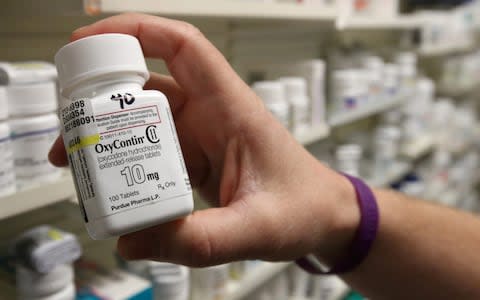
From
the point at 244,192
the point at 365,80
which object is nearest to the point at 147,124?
the point at 244,192

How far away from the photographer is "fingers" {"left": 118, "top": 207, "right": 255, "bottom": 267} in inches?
14.5

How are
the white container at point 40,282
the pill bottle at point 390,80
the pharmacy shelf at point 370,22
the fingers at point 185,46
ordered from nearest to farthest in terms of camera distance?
the fingers at point 185,46, the white container at point 40,282, the pharmacy shelf at point 370,22, the pill bottle at point 390,80

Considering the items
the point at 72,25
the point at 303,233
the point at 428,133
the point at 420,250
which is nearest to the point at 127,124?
the point at 303,233

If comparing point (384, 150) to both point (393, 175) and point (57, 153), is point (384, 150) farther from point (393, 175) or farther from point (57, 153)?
point (57, 153)

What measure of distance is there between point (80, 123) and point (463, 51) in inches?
91.2

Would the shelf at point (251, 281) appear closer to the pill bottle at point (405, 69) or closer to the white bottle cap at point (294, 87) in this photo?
the white bottle cap at point (294, 87)

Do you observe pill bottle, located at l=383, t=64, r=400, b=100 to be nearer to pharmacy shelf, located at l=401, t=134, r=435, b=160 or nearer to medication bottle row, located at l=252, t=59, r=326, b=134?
pharmacy shelf, located at l=401, t=134, r=435, b=160

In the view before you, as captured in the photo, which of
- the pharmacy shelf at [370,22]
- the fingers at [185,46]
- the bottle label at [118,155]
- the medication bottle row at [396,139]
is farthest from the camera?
the medication bottle row at [396,139]

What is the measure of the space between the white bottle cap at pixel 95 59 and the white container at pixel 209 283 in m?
0.52

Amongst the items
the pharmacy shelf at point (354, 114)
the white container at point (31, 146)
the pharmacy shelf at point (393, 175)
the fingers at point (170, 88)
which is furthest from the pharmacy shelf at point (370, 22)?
the white container at point (31, 146)

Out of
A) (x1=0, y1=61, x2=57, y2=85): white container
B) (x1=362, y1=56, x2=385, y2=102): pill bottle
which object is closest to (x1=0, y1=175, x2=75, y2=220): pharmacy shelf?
(x1=0, y1=61, x2=57, y2=85): white container

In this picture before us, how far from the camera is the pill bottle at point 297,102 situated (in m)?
0.95

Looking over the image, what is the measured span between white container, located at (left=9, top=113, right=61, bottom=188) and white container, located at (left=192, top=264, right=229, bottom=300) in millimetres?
362

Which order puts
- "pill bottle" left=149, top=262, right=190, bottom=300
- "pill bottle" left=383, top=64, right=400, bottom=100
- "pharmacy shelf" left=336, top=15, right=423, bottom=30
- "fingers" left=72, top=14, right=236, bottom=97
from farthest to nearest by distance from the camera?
"pill bottle" left=383, top=64, right=400, bottom=100, "pharmacy shelf" left=336, top=15, right=423, bottom=30, "pill bottle" left=149, top=262, right=190, bottom=300, "fingers" left=72, top=14, right=236, bottom=97
